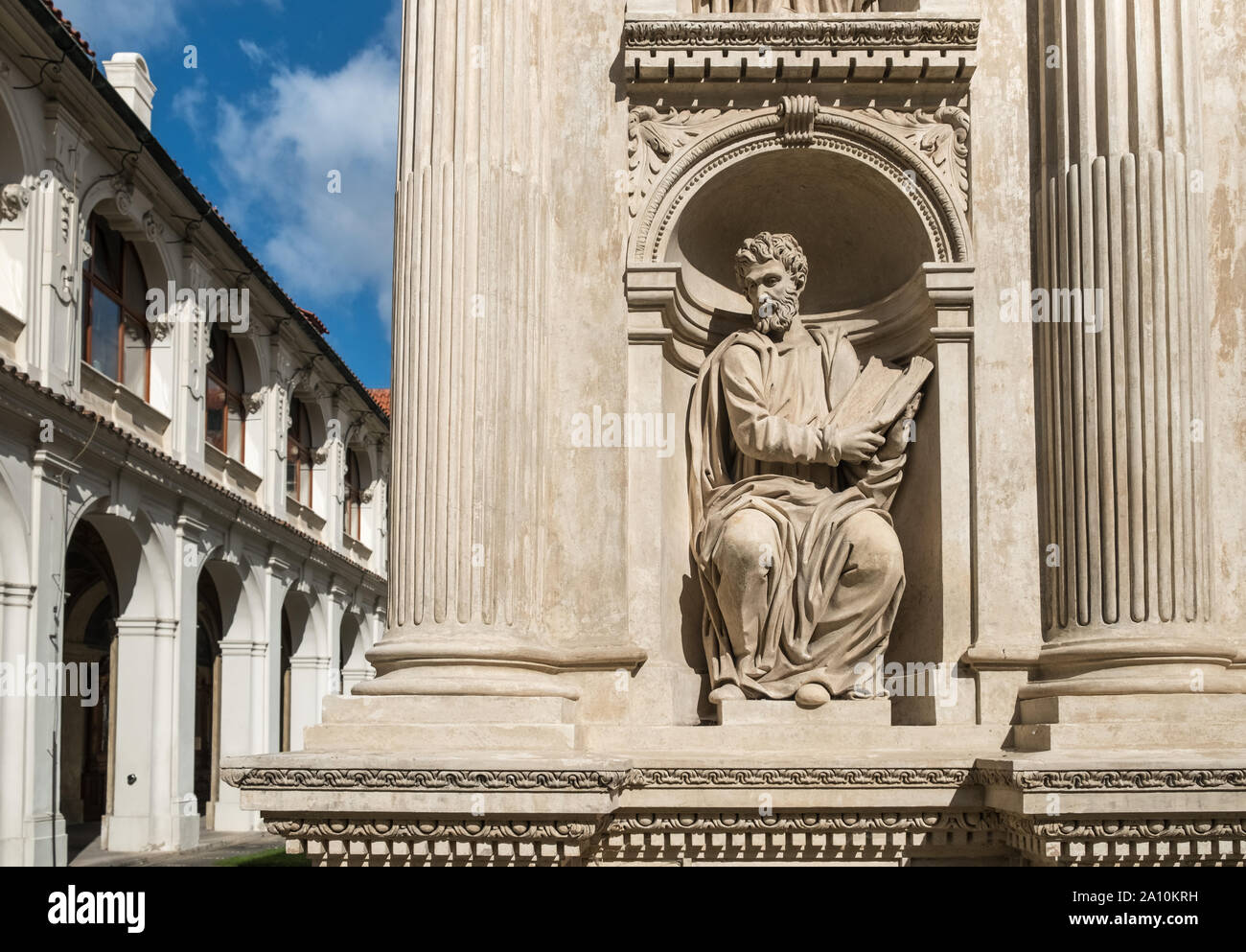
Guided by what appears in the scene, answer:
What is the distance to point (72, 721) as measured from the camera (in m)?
41.0

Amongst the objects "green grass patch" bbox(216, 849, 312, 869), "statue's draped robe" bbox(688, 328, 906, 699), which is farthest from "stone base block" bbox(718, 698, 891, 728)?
"green grass patch" bbox(216, 849, 312, 869)

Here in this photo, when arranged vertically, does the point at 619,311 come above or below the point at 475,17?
below

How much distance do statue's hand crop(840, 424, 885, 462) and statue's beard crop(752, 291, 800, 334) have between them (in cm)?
79

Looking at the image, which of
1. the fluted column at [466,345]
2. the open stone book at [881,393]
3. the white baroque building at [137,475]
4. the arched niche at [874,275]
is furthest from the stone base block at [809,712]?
the white baroque building at [137,475]

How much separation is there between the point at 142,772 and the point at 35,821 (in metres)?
6.44

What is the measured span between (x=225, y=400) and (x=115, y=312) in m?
7.28

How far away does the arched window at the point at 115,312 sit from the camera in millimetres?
27922

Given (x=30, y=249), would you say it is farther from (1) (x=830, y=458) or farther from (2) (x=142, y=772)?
(1) (x=830, y=458)

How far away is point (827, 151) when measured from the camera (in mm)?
8969

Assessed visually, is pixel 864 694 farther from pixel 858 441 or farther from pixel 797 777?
pixel 858 441

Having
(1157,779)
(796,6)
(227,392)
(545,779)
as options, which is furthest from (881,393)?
(227,392)

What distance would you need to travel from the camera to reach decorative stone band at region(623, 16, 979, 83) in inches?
343

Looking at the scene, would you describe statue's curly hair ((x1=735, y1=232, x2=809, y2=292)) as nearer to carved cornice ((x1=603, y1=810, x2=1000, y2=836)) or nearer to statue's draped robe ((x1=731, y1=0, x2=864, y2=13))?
statue's draped robe ((x1=731, y1=0, x2=864, y2=13))

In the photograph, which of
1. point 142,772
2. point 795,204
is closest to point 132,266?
Answer: point 142,772
